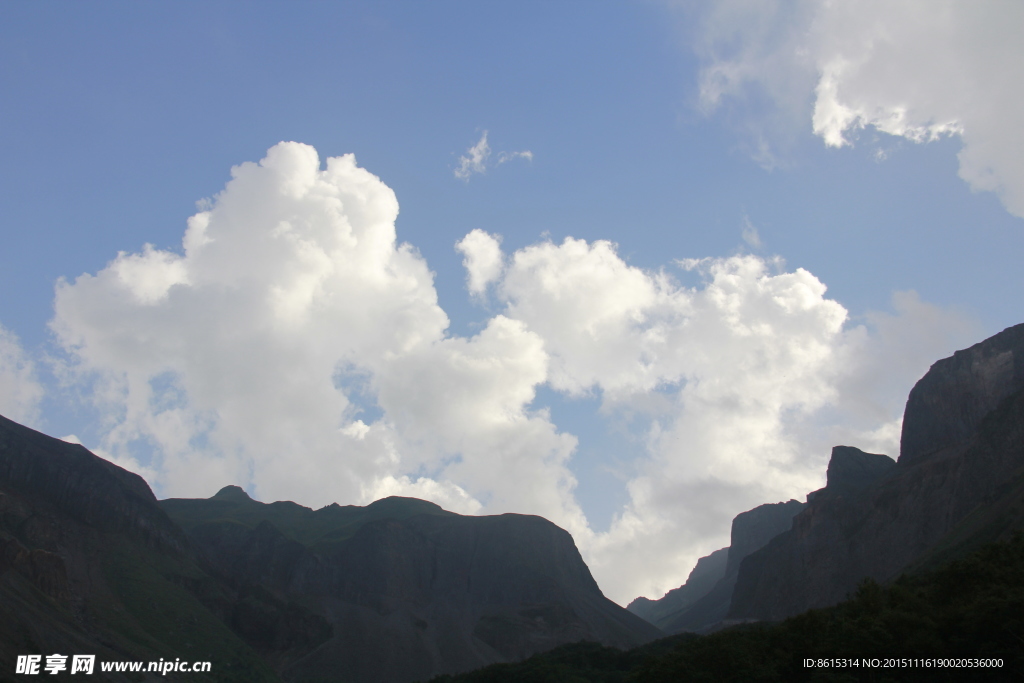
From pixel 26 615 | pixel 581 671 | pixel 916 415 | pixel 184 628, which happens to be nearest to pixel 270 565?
pixel 184 628

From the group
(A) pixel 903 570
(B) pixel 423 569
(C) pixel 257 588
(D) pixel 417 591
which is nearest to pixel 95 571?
(C) pixel 257 588

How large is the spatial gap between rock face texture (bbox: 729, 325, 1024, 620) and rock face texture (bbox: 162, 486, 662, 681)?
128 feet

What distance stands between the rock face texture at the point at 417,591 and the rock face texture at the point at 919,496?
39.0m

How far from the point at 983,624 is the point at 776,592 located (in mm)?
122519

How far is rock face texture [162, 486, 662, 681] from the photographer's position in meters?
143

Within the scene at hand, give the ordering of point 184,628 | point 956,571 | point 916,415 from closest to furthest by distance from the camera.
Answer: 1. point 956,571
2. point 184,628
3. point 916,415

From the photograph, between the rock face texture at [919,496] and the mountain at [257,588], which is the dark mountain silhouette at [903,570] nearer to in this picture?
the rock face texture at [919,496]

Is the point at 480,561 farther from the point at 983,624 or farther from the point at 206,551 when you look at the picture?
the point at 983,624

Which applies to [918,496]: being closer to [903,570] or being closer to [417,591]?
[903,570]

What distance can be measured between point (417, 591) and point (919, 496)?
110m

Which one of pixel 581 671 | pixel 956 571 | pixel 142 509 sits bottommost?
pixel 581 671

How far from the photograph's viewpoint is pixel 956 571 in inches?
2154

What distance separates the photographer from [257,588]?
508ft

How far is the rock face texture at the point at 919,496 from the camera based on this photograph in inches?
4335
